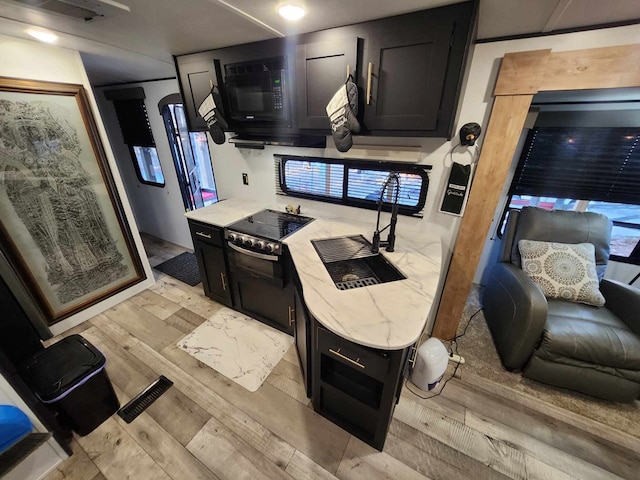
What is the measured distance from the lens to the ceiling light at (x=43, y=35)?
4.96ft

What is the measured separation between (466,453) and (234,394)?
1.52 meters

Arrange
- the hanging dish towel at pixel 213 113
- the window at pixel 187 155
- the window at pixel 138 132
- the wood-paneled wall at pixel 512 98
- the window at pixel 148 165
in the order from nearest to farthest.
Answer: the wood-paneled wall at pixel 512 98
the hanging dish towel at pixel 213 113
the window at pixel 187 155
the window at pixel 138 132
the window at pixel 148 165

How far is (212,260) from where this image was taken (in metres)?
2.29

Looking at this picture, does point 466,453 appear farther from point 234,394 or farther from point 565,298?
point 234,394

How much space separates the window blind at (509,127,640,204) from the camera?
2.14 meters

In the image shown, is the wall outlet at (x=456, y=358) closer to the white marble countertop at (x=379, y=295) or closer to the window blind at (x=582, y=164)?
the white marble countertop at (x=379, y=295)

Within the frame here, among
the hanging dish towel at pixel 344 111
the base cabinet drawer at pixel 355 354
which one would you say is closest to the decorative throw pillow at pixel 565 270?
the base cabinet drawer at pixel 355 354

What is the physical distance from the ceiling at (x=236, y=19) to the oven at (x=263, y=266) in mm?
1316

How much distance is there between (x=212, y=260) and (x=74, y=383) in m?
1.18

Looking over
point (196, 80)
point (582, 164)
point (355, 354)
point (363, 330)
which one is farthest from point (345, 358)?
point (582, 164)

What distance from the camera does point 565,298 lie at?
1839 mm

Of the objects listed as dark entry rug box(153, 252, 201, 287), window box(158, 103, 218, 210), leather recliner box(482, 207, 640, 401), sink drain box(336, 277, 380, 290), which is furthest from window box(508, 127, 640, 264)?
→ dark entry rug box(153, 252, 201, 287)

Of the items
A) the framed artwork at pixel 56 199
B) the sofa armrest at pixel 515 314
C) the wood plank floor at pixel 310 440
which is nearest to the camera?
the wood plank floor at pixel 310 440

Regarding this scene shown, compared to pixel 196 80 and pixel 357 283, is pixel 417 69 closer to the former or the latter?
pixel 357 283
